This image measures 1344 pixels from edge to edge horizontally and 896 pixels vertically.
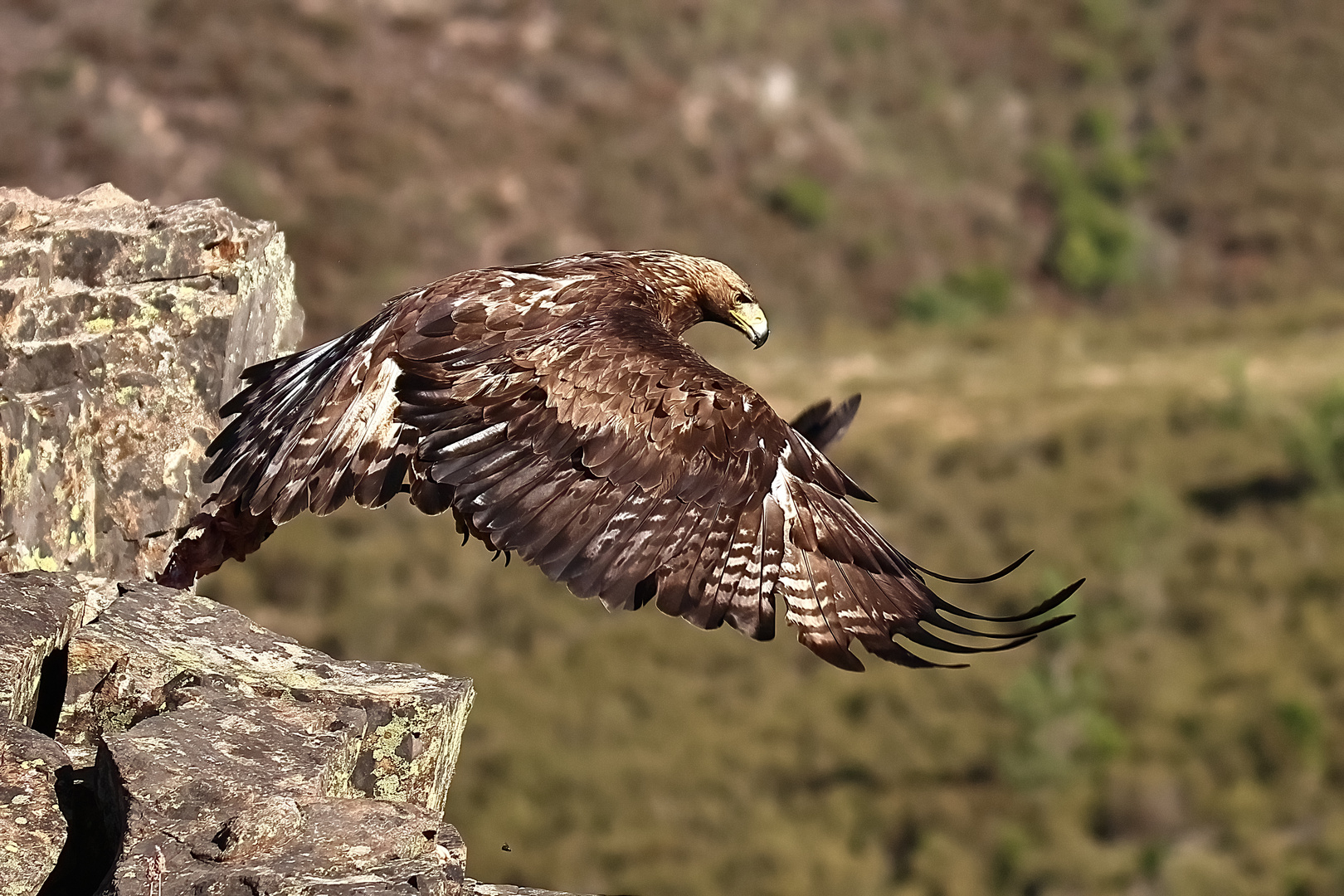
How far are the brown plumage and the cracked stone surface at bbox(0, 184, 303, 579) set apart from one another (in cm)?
18

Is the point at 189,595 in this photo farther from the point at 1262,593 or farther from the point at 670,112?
the point at 670,112

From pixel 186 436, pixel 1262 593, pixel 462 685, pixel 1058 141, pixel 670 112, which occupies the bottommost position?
pixel 462 685

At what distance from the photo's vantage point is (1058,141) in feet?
120

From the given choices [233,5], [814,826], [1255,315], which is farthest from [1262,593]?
[233,5]

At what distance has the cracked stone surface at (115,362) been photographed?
5172 mm

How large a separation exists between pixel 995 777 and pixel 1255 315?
57.8 ft

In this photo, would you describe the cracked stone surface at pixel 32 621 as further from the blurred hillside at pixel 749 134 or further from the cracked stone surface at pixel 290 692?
the blurred hillside at pixel 749 134

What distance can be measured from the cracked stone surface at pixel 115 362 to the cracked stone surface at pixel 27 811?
1.20 m

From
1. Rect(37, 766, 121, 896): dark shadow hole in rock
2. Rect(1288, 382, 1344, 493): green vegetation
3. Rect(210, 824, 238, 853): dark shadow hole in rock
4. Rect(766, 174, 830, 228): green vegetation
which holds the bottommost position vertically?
Rect(37, 766, 121, 896): dark shadow hole in rock

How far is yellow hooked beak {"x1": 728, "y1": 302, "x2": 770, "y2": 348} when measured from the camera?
6.35m

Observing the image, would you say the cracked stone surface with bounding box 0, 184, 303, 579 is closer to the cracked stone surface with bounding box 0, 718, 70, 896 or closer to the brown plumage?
the brown plumage

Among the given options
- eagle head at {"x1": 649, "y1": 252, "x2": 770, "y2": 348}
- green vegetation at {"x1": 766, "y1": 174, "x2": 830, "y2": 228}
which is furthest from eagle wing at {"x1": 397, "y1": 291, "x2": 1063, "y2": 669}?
green vegetation at {"x1": 766, "y1": 174, "x2": 830, "y2": 228}

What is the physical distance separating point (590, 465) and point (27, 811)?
1.68 m

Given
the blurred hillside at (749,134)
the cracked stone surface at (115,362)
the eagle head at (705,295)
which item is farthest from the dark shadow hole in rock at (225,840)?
the blurred hillside at (749,134)
